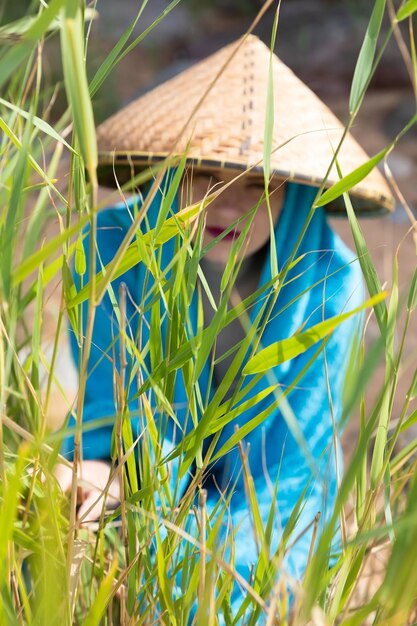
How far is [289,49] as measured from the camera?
3.39 m

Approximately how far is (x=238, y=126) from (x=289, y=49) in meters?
2.67

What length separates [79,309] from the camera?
524mm

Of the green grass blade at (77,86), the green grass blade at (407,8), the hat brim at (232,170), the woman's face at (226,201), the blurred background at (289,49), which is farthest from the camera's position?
the blurred background at (289,49)

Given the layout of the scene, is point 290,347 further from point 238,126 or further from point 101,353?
point 101,353

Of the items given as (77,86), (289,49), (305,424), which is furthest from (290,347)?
(289,49)

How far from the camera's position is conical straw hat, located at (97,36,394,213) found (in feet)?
2.83

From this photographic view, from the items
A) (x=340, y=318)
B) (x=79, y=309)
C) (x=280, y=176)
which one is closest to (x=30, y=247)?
(x=79, y=309)

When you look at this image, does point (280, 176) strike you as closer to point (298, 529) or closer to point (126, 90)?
point (298, 529)

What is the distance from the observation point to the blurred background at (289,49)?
10.3 ft

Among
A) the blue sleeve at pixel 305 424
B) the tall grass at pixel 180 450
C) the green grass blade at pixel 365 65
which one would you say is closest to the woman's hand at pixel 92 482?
the blue sleeve at pixel 305 424

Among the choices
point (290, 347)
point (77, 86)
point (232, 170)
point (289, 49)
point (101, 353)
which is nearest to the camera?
point (77, 86)

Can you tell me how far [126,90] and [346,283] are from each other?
2422 millimetres

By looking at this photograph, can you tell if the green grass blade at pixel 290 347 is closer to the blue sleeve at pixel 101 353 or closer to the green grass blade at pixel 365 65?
the green grass blade at pixel 365 65

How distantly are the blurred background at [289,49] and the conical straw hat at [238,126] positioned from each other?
200 cm
